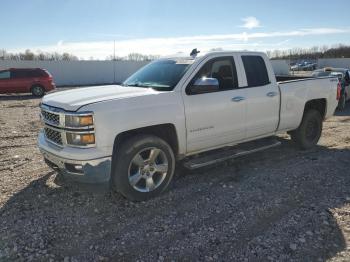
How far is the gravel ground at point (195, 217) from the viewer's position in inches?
A: 142

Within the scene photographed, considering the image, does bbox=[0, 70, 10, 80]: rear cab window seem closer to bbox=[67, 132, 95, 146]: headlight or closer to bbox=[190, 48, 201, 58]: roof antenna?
bbox=[190, 48, 201, 58]: roof antenna

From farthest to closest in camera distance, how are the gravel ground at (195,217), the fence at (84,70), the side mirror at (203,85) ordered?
the fence at (84,70)
the side mirror at (203,85)
the gravel ground at (195,217)

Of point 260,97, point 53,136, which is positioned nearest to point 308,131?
point 260,97

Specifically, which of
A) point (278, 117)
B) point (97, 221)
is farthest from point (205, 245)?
point (278, 117)

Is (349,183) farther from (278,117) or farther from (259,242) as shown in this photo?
(259,242)

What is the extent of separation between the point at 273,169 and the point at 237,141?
→ 0.83m

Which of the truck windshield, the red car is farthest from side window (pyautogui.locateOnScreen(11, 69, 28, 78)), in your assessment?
the truck windshield

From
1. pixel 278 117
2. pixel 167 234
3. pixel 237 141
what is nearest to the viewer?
pixel 167 234

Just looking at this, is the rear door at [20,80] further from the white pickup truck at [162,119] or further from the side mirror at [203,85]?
the side mirror at [203,85]

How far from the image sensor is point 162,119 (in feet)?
15.3

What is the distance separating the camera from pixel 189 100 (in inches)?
194

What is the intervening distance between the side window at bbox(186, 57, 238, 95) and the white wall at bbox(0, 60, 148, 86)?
29.5 m

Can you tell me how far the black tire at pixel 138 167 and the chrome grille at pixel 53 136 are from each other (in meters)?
0.72

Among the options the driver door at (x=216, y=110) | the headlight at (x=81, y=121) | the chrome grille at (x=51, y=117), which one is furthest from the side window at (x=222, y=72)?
the chrome grille at (x=51, y=117)
